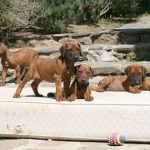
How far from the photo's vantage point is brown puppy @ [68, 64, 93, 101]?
5508 mm

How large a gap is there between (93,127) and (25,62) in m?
2.97

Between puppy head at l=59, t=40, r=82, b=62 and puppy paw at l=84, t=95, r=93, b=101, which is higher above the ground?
puppy head at l=59, t=40, r=82, b=62

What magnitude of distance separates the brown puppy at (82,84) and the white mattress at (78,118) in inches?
4.7

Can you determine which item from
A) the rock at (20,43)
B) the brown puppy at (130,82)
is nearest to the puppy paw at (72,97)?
the brown puppy at (130,82)

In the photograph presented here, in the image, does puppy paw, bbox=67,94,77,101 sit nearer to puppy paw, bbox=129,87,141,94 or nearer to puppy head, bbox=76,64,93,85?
puppy head, bbox=76,64,93,85

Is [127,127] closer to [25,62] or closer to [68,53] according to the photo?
Result: [68,53]

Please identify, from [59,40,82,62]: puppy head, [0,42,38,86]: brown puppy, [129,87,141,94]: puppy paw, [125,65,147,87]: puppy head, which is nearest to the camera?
[59,40,82,62]: puppy head

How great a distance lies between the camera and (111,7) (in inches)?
546

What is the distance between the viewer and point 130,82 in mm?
6133

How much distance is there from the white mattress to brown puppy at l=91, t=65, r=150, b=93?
0.22 meters

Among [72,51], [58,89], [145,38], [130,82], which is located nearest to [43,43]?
[145,38]

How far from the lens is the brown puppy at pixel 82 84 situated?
217 inches

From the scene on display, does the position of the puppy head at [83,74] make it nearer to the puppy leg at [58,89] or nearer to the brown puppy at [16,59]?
the puppy leg at [58,89]

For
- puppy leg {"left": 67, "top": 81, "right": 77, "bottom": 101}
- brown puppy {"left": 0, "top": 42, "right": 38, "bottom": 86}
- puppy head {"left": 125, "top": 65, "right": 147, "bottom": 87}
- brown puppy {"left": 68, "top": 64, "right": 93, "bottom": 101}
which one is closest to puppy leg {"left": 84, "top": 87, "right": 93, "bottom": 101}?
brown puppy {"left": 68, "top": 64, "right": 93, "bottom": 101}
